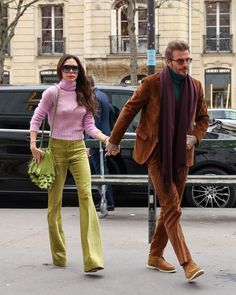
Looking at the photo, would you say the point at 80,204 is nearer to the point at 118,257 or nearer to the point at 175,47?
the point at 118,257

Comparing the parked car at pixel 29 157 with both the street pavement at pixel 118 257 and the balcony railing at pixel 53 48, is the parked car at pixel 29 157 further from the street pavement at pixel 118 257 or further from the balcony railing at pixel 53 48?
the balcony railing at pixel 53 48

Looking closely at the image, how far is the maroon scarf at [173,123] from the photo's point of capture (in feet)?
17.0

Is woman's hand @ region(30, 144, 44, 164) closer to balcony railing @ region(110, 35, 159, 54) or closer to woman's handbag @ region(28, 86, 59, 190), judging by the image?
woman's handbag @ region(28, 86, 59, 190)

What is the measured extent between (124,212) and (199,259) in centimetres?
284

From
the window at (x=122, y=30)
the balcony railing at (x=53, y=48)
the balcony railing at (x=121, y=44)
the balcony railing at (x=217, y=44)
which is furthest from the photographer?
the balcony railing at (x=53, y=48)

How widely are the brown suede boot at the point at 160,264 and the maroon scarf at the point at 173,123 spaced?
793 millimetres

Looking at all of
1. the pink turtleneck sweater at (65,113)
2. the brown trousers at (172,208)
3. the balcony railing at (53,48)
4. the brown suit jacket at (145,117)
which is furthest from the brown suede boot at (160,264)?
the balcony railing at (53,48)

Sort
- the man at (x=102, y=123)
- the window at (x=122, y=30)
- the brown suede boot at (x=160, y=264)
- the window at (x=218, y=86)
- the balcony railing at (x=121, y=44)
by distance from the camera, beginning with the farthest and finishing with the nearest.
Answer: the window at (x=218, y=86) < the balcony railing at (x=121, y=44) < the window at (x=122, y=30) < the man at (x=102, y=123) < the brown suede boot at (x=160, y=264)

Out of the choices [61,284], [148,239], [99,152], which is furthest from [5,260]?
[99,152]

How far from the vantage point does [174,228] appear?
17.1 feet

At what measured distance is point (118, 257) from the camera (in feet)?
20.6

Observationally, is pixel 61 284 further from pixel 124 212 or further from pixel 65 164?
pixel 124 212

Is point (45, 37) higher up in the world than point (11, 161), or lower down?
higher up

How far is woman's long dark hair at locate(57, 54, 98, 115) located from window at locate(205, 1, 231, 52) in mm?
33478
